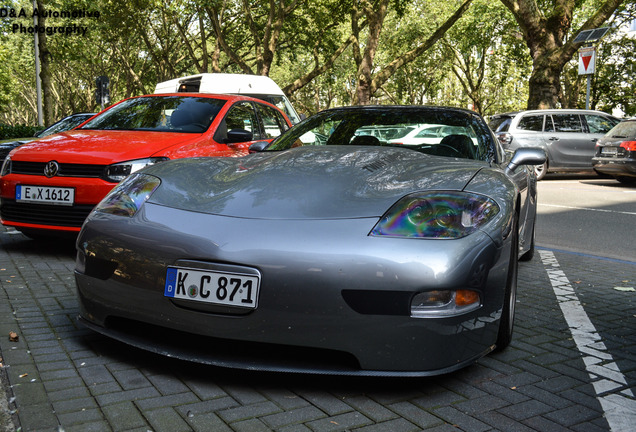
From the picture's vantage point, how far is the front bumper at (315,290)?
2752mm

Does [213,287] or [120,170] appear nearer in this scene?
[213,287]

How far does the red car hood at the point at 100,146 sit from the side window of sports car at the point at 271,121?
1570mm

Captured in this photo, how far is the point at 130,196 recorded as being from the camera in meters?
3.42

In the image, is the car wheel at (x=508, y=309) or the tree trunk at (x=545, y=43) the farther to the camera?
the tree trunk at (x=545, y=43)

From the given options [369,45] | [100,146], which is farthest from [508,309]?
[369,45]

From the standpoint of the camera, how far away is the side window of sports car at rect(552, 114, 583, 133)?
1719 centimetres

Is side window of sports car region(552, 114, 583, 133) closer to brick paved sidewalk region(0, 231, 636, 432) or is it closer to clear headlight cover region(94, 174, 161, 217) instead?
brick paved sidewalk region(0, 231, 636, 432)

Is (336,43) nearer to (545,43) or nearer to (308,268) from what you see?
(545,43)

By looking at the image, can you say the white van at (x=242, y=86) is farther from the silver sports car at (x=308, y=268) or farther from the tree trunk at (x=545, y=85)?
the silver sports car at (x=308, y=268)

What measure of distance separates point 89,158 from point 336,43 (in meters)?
30.2

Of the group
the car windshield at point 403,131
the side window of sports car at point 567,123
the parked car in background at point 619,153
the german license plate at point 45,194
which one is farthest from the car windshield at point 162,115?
the side window of sports car at point 567,123

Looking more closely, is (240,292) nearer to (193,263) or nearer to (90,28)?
(193,263)

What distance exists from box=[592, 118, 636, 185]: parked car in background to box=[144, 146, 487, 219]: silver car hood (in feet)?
40.2

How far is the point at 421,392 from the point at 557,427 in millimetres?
564
